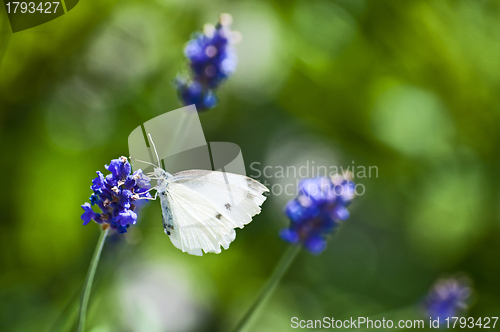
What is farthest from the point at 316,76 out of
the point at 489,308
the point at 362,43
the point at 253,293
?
the point at 489,308

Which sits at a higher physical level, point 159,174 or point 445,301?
point 159,174

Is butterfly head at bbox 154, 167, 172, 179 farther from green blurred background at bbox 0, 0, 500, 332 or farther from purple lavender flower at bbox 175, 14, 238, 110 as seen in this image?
green blurred background at bbox 0, 0, 500, 332

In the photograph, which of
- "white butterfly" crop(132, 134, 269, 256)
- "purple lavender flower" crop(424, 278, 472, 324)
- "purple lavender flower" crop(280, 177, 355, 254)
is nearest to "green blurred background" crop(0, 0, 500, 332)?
"purple lavender flower" crop(424, 278, 472, 324)

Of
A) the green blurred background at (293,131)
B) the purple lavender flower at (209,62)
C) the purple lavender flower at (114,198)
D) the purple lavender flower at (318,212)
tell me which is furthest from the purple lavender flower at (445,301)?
the purple lavender flower at (114,198)

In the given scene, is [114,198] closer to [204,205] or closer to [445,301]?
[204,205]

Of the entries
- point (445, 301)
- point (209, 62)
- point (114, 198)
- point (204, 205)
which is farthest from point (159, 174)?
point (445, 301)

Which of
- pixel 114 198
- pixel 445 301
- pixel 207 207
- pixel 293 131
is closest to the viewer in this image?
pixel 114 198

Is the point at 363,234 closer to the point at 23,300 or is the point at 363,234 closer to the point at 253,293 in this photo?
the point at 253,293
